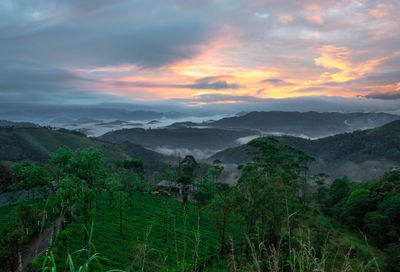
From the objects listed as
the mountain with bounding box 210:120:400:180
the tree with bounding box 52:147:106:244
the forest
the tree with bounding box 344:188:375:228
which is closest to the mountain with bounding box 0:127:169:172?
the mountain with bounding box 210:120:400:180

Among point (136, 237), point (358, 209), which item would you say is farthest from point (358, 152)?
point (136, 237)

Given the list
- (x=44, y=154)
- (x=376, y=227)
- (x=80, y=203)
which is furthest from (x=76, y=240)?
(x=44, y=154)

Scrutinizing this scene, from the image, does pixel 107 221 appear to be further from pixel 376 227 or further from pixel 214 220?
pixel 376 227

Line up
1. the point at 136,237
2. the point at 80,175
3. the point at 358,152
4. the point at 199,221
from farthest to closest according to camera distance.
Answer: the point at 358,152 < the point at 199,221 < the point at 136,237 < the point at 80,175

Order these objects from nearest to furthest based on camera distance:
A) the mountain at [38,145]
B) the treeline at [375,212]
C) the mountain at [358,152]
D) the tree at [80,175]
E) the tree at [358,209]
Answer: the tree at [80,175] < the treeline at [375,212] < the tree at [358,209] < the mountain at [38,145] < the mountain at [358,152]

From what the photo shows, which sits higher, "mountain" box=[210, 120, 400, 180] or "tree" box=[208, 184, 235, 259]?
"tree" box=[208, 184, 235, 259]

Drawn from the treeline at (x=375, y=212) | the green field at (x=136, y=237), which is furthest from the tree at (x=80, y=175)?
the treeline at (x=375, y=212)

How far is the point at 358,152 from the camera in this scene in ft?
517

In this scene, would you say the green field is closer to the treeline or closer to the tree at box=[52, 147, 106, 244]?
the tree at box=[52, 147, 106, 244]

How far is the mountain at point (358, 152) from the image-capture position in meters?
137

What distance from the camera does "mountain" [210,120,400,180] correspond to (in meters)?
137

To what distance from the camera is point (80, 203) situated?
17.7m

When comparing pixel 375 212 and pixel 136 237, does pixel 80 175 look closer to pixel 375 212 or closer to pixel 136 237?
pixel 136 237

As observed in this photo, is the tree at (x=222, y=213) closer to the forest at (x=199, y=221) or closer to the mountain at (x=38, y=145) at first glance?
the forest at (x=199, y=221)
